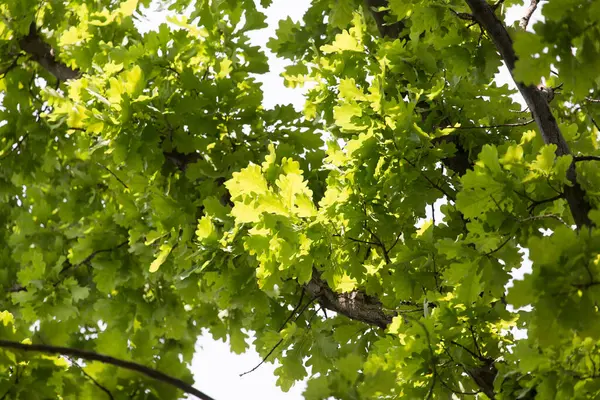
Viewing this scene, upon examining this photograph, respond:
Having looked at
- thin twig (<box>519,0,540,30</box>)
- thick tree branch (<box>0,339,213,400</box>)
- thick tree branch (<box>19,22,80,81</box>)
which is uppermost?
thick tree branch (<box>19,22,80,81</box>)

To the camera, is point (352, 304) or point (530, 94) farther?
point (352, 304)

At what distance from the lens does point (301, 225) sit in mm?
2947

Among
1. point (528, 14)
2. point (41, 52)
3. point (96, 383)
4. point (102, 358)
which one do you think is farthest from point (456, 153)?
point (41, 52)

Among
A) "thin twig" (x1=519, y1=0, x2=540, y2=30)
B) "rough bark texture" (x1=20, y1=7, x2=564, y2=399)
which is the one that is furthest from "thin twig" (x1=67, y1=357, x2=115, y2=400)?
"thin twig" (x1=519, y1=0, x2=540, y2=30)

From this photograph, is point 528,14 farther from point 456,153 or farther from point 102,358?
point 102,358

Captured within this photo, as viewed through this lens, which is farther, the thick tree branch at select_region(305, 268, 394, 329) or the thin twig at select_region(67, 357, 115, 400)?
the thick tree branch at select_region(305, 268, 394, 329)

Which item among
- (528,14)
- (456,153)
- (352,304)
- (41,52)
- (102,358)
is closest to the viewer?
(102,358)

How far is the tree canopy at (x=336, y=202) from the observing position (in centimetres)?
193

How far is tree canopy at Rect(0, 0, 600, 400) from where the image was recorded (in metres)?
1.93

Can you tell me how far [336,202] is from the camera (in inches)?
121

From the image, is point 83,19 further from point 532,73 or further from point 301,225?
point 532,73

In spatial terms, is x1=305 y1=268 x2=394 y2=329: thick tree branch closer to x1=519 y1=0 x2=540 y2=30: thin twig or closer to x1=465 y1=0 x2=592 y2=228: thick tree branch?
x1=465 y1=0 x2=592 y2=228: thick tree branch

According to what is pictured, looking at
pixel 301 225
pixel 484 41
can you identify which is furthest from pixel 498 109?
pixel 301 225

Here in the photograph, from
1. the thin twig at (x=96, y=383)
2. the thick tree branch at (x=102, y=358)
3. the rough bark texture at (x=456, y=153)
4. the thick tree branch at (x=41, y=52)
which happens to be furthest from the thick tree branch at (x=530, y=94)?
the thick tree branch at (x=41, y=52)
